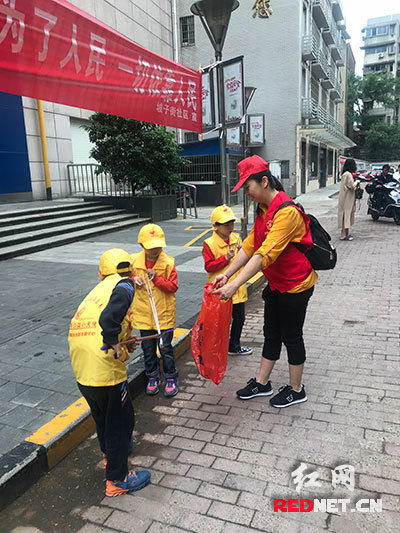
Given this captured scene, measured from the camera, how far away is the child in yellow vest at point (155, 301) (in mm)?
3320

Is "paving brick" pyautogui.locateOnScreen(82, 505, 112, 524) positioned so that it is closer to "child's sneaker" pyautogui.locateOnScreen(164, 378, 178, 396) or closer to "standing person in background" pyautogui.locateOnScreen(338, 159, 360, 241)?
"child's sneaker" pyautogui.locateOnScreen(164, 378, 178, 396)

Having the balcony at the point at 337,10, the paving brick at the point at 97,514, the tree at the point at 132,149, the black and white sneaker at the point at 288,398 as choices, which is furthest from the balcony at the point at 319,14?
the paving brick at the point at 97,514

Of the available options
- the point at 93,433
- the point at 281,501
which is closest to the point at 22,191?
the point at 93,433

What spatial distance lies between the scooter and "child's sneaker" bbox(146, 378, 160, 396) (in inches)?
436

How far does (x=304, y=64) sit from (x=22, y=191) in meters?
18.8

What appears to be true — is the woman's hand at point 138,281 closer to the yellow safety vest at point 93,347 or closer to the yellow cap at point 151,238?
the yellow cap at point 151,238

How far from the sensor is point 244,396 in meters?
3.41

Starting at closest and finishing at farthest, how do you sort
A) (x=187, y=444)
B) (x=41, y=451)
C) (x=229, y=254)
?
(x=41, y=451)
(x=187, y=444)
(x=229, y=254)

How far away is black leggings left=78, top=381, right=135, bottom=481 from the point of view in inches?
91.5

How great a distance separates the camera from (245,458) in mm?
2699

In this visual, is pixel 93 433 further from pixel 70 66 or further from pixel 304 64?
pixel 304 64

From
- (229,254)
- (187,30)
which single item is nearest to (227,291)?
(229,254)

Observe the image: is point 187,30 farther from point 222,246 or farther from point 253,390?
point 253,390

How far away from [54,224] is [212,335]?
8647 mm
